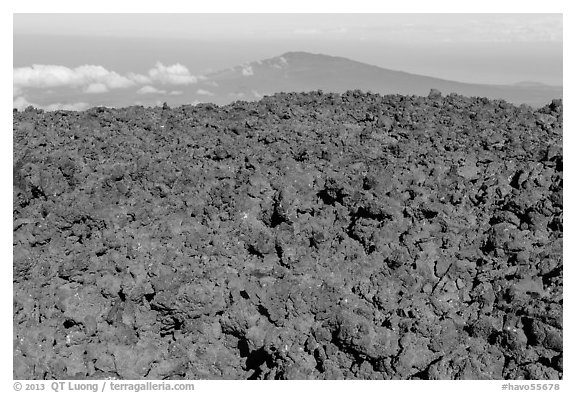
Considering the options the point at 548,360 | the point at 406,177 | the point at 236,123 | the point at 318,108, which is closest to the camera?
the point at 548,360

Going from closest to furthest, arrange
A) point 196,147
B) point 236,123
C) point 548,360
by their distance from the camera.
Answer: point 548,360 → point 196,147 → point 236,123

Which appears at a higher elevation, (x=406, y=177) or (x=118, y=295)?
(x=406, y=177)

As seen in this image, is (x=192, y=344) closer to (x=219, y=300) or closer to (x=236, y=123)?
(x=219, y=300)

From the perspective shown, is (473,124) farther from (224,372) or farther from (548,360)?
(224,372)

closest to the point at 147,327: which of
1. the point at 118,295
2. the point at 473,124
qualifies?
the point at 118,295

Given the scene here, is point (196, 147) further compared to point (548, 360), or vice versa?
point (196, 147)

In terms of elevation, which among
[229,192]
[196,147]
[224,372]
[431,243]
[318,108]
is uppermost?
[318,108]

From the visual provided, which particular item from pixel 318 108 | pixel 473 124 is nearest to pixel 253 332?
pixel 318 108
